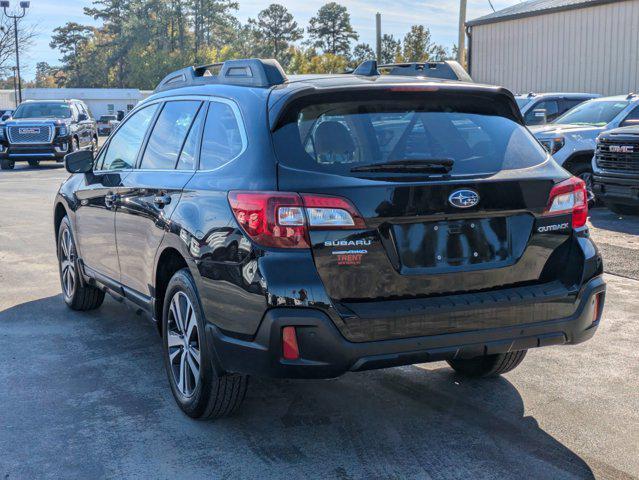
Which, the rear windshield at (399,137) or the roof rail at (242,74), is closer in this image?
the rear windshield at (399,137)

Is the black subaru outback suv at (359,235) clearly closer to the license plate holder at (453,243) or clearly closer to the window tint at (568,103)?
the license plate holder at (453,243)

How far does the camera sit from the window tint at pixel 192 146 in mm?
4586

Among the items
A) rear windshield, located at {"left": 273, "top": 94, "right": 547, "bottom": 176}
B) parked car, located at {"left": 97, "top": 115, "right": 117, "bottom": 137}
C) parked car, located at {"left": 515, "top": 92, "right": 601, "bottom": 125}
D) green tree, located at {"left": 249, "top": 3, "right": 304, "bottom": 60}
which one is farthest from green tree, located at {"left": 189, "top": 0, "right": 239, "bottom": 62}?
rear windshield, located at {"left": 273, "top": 94, "right": 547, "bottom": 176}

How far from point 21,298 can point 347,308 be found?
4.68 meters

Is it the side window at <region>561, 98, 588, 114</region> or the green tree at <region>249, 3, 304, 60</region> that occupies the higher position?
the green tree at <region>249, 3, 304, 60</region>

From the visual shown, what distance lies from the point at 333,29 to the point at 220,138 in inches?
3671

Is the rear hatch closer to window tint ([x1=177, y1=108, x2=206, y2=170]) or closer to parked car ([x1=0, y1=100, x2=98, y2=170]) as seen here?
window tint ([x1=177, y1=108, x2=206, y2=170])

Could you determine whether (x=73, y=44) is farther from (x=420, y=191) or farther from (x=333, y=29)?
(x=420, y=191)

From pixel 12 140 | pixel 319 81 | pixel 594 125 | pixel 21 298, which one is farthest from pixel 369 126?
pixel 12 140

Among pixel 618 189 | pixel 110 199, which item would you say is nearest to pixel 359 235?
pixel 110 199

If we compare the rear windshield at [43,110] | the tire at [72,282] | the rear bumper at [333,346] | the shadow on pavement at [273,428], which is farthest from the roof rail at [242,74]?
the rear windshield at [43,110]

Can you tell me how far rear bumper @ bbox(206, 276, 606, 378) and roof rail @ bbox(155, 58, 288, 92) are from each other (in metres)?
1.31

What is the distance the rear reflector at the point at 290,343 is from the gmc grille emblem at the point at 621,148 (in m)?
9.05

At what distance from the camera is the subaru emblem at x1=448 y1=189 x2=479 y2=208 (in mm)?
3781
